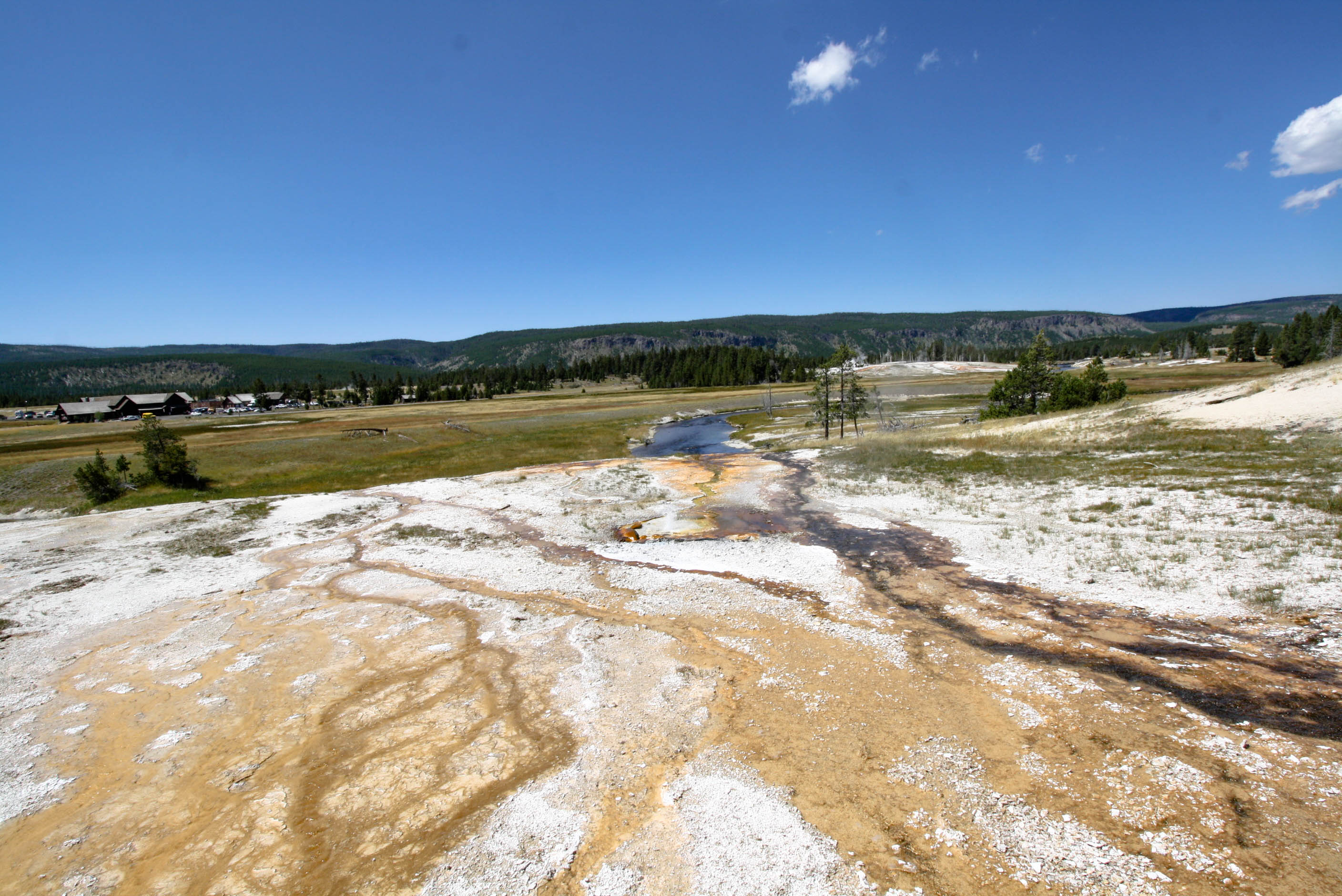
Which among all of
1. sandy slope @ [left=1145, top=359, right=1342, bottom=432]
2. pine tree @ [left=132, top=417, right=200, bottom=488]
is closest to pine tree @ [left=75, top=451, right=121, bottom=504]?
pine tree @ [left=132, top=417, right=200, bottom=488]

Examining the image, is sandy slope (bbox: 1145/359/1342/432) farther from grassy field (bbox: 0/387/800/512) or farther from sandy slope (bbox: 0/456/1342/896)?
grassy field (bbox: 0/387/800/512)

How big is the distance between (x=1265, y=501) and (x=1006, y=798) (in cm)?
1820

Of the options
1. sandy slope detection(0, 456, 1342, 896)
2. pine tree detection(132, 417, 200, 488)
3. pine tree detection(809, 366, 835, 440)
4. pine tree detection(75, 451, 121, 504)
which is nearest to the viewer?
sandy slope detection(0, 456, 1342, 896)

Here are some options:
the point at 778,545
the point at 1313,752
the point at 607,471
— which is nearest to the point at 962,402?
the point at 607,471

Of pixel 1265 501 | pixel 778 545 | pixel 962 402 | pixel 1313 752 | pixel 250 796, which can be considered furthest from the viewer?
pixel 962 402

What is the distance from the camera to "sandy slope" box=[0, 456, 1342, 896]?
648 cm

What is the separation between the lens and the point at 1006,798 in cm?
712

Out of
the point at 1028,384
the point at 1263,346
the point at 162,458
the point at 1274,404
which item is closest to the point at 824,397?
the point at 1028,384

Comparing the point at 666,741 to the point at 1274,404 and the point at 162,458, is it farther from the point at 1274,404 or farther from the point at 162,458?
the point at 162,458

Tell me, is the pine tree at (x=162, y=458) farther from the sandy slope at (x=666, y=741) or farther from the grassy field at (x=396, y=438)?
the sandy slope at (x=666, y=741)

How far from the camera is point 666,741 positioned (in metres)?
8.83

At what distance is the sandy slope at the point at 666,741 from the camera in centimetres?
648

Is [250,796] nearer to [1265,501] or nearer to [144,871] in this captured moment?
[144,871]

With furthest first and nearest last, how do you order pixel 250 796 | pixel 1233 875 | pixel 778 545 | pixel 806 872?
pixel 778 545
pixel 250 796
pixel 806 872
pixel 1233 875
